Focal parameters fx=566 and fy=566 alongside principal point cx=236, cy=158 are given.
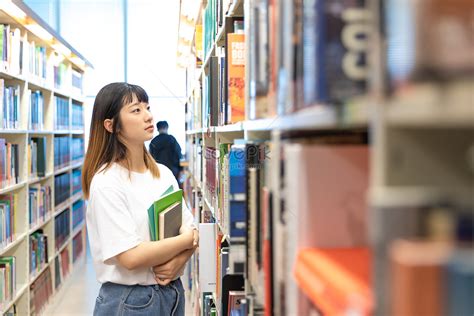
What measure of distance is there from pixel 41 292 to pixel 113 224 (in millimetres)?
2986

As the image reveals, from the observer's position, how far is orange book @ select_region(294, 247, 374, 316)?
51cm

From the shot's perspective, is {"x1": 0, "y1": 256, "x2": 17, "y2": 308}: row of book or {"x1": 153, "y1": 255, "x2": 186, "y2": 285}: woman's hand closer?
{"x1": 153, "y1": 255, "x2": 186, "y2": 285}: woman's hand

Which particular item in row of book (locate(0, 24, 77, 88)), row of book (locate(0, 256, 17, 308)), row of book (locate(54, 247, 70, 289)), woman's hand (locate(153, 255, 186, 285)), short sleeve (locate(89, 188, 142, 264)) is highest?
row of book (locate(0, 24, 77, 88))

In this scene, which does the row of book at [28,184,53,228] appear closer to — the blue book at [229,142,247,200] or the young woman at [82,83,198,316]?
the young woman at [82,83,198,316]

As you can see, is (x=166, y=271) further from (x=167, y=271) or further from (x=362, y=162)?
(x=362, y=162)

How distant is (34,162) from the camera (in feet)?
14.9

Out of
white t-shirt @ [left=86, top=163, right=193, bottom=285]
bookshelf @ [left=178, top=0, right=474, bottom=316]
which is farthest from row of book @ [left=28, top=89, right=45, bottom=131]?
bookshelf @ [left=178, top=0, right=474, bottom=316]

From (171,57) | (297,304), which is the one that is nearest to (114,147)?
(297,304)

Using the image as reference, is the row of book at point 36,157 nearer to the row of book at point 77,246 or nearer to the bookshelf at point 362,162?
the row of book at point 77,246

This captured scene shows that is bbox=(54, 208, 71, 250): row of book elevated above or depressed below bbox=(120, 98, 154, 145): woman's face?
below

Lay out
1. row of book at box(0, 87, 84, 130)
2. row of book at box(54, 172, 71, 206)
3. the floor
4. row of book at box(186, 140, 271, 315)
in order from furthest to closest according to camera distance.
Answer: row of book at box(54, 172, 71, 206)
the floor
row of book at box(0, 87, 84, 130)
row of book at box(186, 140, 271, 315)

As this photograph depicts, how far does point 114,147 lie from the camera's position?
223 cm

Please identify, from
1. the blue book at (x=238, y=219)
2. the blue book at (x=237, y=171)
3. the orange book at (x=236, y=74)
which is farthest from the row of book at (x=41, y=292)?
the blue book at (x=238, y=219)

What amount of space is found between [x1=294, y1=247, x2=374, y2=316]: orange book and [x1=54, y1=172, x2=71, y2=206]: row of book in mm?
4993
